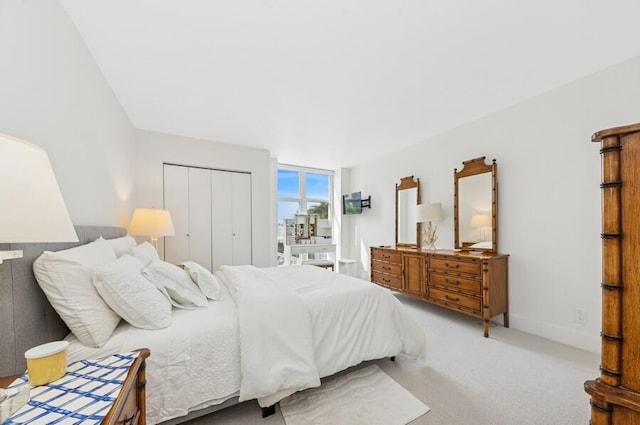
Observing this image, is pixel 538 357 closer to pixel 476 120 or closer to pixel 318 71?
pixel 476 120

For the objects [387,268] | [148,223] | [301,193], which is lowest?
[387,268]

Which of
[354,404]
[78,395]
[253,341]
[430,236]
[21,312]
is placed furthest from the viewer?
[430,236]

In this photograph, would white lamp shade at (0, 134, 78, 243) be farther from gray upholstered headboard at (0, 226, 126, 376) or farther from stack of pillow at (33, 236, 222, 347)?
stack of pillow at (33, 236, 222, 347)

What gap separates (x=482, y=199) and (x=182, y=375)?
3412 millimetres

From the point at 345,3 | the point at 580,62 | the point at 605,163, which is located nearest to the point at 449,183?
the point at 580,62

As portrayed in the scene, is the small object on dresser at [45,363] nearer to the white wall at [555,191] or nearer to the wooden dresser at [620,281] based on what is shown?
the wooden dresser at [620,281]

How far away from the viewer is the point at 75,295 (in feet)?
3.72

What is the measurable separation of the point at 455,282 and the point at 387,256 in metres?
1.14

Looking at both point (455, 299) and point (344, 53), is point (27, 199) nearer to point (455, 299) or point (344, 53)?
point (344, 53)

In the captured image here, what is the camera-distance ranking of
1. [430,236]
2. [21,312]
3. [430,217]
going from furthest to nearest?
[430,236] → [430,217] → [21,312]

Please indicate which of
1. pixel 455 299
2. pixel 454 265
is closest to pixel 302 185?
pixel 454 265

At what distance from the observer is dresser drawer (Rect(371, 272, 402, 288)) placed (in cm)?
369

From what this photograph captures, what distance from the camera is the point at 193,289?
5.97 feet

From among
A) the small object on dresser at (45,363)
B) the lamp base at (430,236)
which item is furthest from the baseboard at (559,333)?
the small object on dresser at (45,363)
